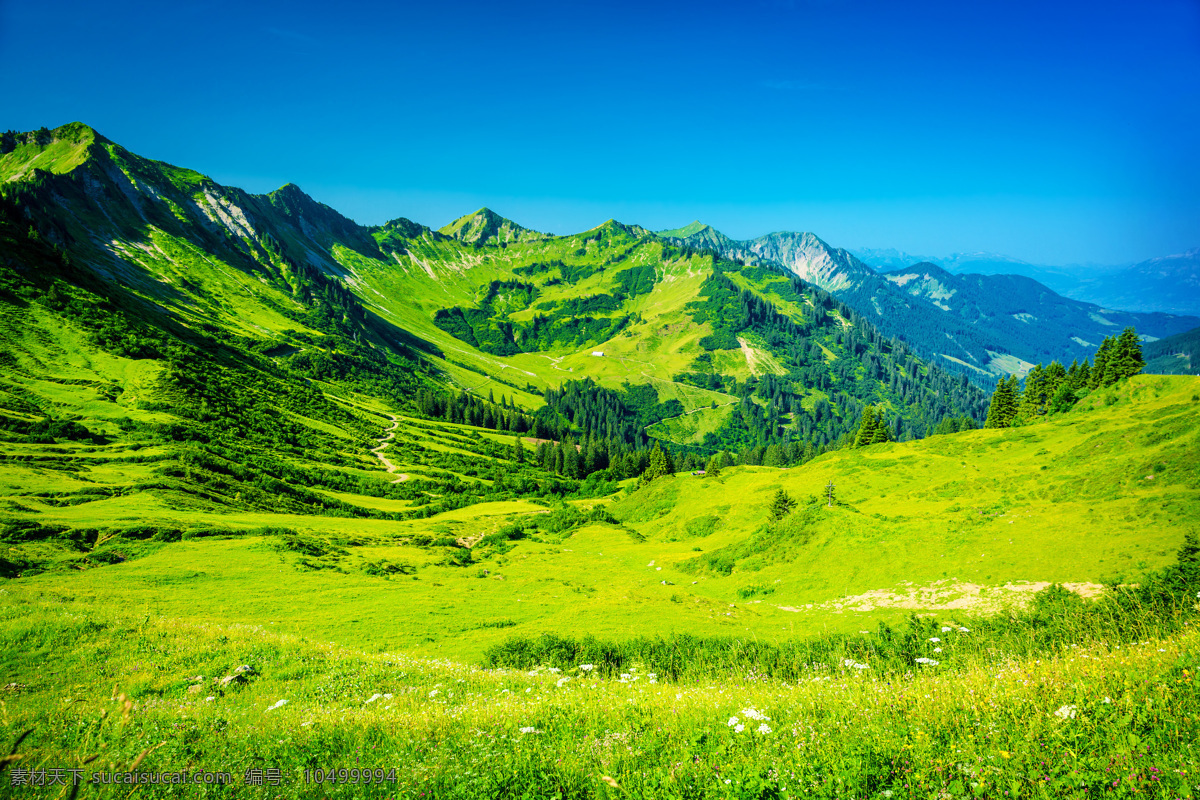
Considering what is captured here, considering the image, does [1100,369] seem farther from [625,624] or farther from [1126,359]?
[625,624]

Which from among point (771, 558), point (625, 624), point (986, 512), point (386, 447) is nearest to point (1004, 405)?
point (986, 512)

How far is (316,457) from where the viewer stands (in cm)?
11612

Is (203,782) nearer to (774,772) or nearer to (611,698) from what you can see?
(611,698)

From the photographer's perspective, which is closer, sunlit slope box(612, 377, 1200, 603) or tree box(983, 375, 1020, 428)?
sunlit slope box(612, 377, 1200, 603)

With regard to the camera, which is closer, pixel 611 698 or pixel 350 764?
pixel 350 764

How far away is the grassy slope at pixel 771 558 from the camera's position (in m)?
27.4

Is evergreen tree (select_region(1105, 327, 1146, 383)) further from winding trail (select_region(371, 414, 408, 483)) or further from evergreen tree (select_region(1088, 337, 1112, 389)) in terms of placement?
winding trail (select_region(371, 414, 408, 483))

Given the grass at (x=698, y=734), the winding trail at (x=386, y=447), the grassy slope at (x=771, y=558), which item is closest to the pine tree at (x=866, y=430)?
the grassy slope at (x=771, y=558)

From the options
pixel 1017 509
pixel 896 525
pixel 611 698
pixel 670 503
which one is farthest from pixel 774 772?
pixel 670 503

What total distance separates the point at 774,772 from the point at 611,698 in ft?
16.7

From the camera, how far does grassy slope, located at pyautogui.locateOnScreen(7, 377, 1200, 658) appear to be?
1077 inches

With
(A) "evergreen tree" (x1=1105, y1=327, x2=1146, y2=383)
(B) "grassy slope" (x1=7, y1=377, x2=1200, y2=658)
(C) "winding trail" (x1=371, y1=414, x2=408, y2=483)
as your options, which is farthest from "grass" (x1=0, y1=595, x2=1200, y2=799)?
(C) "winding trail" (x1=371, y1=414, x2=408, y2=483)

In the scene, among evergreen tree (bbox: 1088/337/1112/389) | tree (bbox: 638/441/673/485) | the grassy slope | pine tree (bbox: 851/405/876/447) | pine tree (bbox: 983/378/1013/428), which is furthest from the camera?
tree (bbox: 638/441/673/485)

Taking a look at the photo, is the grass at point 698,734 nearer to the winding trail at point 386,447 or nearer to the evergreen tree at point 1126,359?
the evergreen tree at point 1126,359
